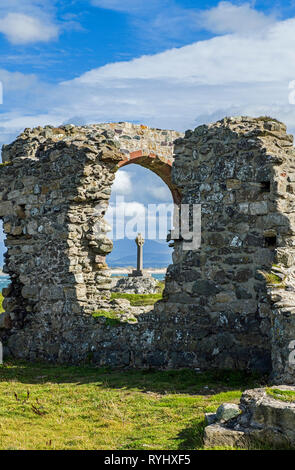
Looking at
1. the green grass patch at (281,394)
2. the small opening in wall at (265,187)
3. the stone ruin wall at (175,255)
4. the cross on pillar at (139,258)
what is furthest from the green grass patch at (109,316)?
the cross on pillar at (139,258)

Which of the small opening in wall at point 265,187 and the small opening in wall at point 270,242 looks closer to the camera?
the small opening in wall at point 270,242

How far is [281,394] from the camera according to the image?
5445 millimetres

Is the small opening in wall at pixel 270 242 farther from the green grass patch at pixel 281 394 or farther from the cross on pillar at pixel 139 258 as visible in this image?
the cross on pillar at pixel 139 258

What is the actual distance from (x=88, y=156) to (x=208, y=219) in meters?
2.89

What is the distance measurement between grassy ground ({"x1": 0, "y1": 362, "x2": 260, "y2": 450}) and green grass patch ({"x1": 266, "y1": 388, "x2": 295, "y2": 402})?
785mm

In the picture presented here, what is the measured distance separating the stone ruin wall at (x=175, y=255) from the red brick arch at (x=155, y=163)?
1182 mm

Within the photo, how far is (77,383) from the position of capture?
8.55 metres

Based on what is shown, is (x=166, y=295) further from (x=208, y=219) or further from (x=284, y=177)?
(x=284, y=177)

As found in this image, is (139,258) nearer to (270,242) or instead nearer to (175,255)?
(175,255)

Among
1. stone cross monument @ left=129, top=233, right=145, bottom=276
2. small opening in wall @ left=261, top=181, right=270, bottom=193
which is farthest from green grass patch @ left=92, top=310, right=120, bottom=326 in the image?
stone cross monument @ left=129, top=233, right=145, bottom=276

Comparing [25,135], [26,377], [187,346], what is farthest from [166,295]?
[25,135]

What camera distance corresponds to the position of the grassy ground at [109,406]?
219 inches

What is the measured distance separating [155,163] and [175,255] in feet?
16.2

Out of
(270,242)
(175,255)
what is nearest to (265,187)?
(270,242)
